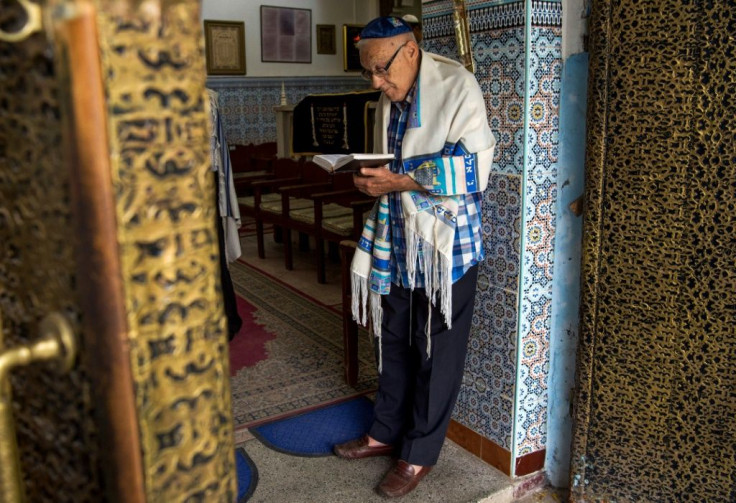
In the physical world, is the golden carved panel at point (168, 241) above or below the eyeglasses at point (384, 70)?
below

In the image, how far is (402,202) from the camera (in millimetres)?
2113

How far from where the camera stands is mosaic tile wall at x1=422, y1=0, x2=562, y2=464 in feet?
6.78

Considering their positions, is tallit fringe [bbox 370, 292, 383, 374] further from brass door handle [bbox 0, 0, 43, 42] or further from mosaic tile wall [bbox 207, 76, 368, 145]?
mosaic tile wall [bbox 207, 76, 368, 145]

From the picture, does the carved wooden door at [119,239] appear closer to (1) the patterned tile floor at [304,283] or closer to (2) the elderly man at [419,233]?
(2) the elderly man at [419,233]

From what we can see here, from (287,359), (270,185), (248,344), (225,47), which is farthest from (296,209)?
(225,47)

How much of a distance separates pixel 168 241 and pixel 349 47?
9.11 m

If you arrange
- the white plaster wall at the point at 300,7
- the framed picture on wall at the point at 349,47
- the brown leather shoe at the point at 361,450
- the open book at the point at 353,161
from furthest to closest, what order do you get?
the framed picture on wall at the point at 349,47 < the white plaster wall at the point at 300,7 < the brown leather shoe at the point at 361,450 < the open book at the point at 353,161

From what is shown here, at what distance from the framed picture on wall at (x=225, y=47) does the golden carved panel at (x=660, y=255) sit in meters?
6.91

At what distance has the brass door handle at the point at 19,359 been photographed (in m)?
0.57

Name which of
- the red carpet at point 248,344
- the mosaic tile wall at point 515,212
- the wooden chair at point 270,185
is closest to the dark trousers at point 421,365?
the mosaic tile wall at point 515,212

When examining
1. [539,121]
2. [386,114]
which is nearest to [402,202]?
[386,114]

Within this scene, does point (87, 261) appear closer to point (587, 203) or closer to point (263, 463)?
point (587, 203)

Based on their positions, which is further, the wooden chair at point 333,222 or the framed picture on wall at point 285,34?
the framed picture on wall at point 285,34

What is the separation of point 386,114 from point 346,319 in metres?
1.07
